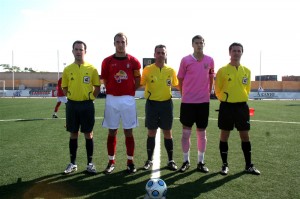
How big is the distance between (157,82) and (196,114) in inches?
34.1

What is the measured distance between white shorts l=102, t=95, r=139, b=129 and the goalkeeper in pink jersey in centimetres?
89

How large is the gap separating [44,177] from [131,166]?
1.38 metres

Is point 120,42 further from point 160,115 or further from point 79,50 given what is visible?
point 160,115

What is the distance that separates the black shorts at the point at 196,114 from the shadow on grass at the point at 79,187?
118cm

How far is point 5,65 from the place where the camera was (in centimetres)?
10800

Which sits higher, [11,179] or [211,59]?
[211,59]

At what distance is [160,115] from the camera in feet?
17.0

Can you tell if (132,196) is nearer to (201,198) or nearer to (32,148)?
(201,198)

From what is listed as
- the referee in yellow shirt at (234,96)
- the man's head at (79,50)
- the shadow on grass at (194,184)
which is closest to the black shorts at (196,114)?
the referee in yellow shirt at (234,96)

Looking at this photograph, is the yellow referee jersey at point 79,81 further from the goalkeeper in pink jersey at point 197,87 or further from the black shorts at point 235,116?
the black shorts at point 235,116

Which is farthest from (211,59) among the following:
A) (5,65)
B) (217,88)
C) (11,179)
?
(5,65)

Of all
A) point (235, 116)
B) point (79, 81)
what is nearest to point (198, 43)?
point (235, 116)

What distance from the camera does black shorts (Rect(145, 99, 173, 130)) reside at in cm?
516

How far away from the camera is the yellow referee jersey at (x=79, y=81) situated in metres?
4.82
